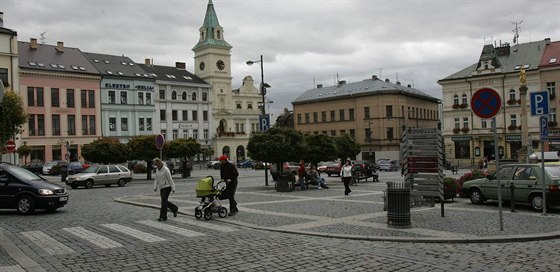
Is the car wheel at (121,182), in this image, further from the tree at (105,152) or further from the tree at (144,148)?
the tree at (105,152)

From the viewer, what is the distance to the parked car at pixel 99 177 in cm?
3080

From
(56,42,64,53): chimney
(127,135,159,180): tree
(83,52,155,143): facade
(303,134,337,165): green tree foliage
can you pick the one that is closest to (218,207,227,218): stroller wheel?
(303,134,337,165): green tree foliage

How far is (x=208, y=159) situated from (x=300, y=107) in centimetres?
1941

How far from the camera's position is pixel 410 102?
8369 centimetres

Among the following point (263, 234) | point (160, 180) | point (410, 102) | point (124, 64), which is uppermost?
point (124, 64)

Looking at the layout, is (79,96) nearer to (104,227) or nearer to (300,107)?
(300,107)

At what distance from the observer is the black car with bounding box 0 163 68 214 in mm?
15703

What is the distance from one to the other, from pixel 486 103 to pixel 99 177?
25.9 metres

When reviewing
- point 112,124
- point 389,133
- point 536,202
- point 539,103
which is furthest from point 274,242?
point 389,133

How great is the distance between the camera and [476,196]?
17422 mm

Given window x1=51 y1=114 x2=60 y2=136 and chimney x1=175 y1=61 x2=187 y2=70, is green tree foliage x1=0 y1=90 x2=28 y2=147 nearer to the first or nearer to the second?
window x1=51 y1=114 x2=60 y2=136

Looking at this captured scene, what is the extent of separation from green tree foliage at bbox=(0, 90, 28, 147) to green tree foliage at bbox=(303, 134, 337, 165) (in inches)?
672

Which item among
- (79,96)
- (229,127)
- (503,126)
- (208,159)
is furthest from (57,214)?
(229,127)

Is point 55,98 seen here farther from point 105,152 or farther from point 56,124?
point 105,152
